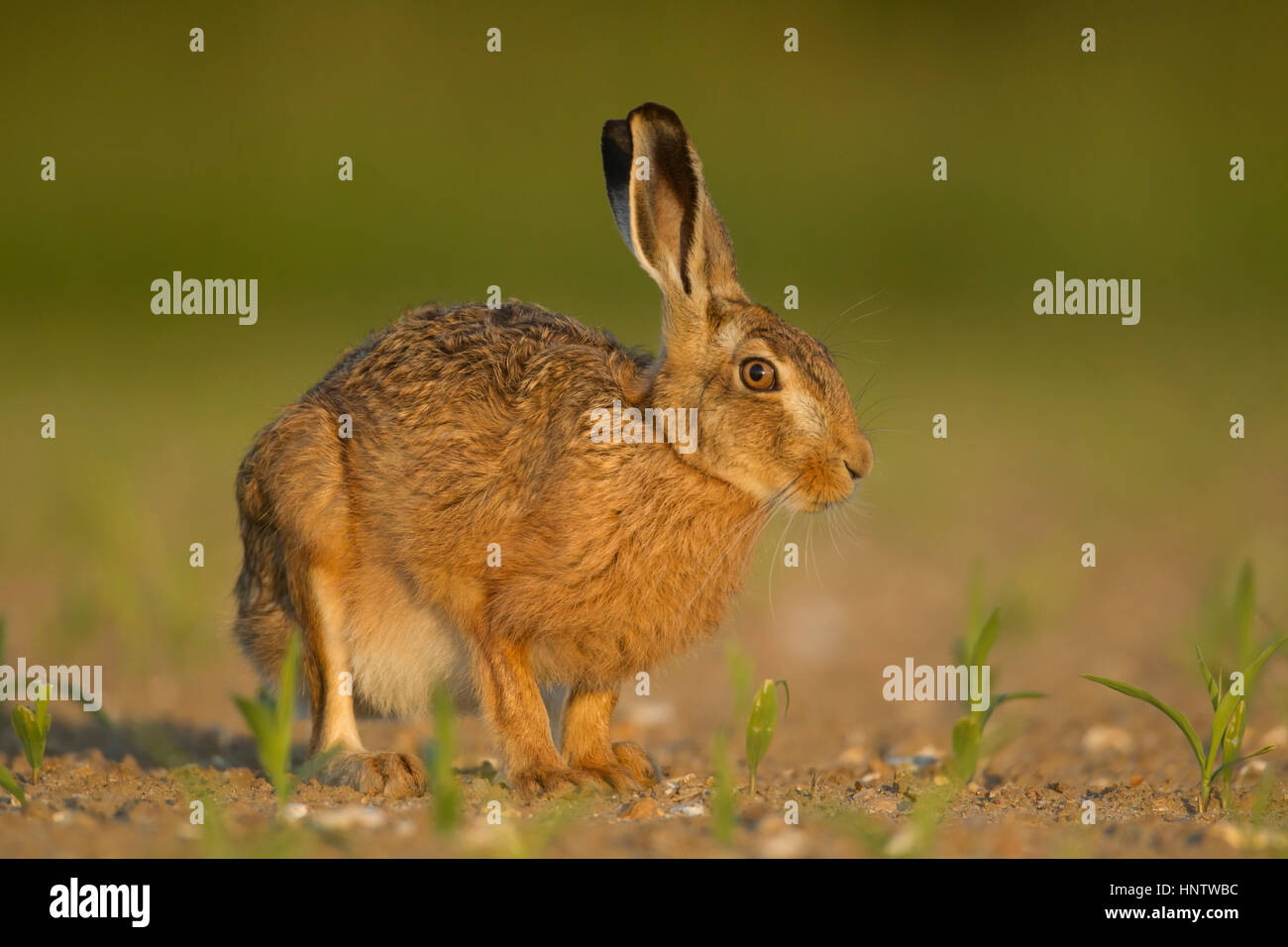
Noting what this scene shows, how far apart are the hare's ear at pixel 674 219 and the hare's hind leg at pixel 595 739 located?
156 centimetres

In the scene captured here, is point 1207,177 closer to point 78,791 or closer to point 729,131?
point 729,131

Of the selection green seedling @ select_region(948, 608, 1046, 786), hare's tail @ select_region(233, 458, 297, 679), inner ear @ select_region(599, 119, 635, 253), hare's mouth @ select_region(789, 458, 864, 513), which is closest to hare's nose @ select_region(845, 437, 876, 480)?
hare's mouth @ select_region(789, 458, 864, 513)

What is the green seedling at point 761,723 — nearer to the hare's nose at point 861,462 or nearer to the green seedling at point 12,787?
the hare's nose at point 861,462

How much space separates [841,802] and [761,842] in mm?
1078

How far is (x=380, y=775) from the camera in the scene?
229 inches

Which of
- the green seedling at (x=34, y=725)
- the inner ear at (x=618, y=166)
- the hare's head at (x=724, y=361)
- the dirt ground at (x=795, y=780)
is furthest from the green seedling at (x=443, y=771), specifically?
the inner ear at (x=618, y=166)

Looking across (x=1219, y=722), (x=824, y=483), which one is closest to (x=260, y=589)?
(x=824, y=483)

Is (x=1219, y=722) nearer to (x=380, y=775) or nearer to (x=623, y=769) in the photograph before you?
(x=623, y=769)

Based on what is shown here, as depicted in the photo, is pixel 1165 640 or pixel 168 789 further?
pixel 1165 640

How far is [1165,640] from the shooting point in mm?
9109

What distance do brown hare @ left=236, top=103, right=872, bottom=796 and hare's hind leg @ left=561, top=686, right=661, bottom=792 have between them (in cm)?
1

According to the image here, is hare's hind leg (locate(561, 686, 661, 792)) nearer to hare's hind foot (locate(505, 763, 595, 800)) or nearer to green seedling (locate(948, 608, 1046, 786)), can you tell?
hare's hind foot (locate(505, 763, 595, 800))

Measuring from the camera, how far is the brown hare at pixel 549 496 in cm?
571

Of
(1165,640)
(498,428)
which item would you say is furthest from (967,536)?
(498,428)
